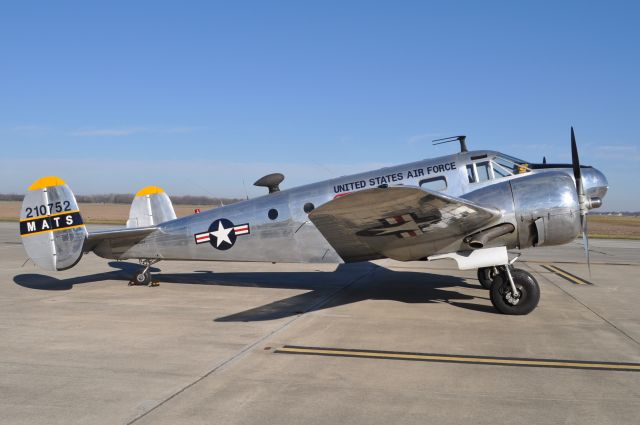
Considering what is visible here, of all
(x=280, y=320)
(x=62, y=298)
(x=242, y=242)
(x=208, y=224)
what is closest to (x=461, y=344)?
(x=280, y=320)

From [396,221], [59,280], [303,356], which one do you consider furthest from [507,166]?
[59,280]

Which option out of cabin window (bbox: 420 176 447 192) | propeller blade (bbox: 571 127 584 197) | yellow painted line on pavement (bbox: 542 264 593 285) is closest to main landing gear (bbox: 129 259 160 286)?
cabin window (bbox: 420 176 447 192)

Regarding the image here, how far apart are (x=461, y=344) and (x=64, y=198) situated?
9.11m

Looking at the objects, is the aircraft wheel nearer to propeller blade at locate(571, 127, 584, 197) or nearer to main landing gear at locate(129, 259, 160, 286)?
main landing gear at locate(129, 259, 160, 286)

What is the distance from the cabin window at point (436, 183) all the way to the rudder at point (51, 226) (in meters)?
7.81

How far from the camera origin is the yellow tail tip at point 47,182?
34.5 feet

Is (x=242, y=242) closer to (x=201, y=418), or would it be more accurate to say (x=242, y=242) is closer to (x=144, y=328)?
(x=144, y=328)

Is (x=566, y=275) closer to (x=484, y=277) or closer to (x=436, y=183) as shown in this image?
(x=484, y=277)

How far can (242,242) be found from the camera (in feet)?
34.4

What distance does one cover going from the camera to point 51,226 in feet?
34.2

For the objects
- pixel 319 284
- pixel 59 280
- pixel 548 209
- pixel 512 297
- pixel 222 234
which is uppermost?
pixel 222 234

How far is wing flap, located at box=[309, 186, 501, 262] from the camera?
24.0ft

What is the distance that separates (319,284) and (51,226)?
21.2 feet

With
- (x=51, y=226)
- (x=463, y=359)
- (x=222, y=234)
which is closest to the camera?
(x=463, y=359)
